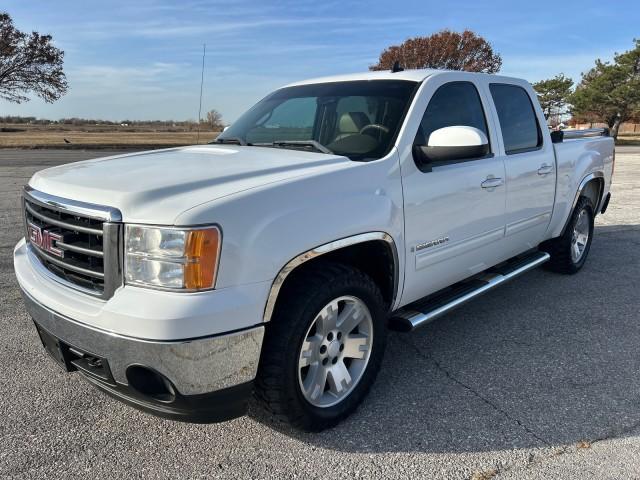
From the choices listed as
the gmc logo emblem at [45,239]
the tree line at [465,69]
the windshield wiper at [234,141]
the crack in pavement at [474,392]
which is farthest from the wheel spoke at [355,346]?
the tree line at [465,69]

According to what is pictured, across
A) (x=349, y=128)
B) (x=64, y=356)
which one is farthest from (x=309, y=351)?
(x=349, y=128)

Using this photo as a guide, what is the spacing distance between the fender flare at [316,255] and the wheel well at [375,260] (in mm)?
25

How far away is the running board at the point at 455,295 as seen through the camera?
3.23 m

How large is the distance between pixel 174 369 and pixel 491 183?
258 cm

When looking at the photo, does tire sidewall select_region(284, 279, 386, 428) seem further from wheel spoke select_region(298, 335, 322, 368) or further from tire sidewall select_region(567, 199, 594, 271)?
tire sidewall select_region(567, 199, 594, 271)

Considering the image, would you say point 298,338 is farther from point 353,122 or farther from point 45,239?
point 353,122

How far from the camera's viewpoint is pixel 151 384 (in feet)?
7.50

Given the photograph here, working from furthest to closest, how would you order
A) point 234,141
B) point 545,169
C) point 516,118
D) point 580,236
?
point 580,236 → point 545,169 → point 516,118 → point 234,141

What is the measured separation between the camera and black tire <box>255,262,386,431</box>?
2449 millimetres

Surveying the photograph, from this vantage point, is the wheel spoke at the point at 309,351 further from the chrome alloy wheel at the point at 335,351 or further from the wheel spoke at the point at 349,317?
the wheel spoke at the point at 349,317

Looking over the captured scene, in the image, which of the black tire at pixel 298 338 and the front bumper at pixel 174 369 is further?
the black tire at pixel 298 338

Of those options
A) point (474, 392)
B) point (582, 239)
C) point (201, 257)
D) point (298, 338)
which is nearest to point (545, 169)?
point (582, 239)

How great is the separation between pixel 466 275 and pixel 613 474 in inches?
64.4

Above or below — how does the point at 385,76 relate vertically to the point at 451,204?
above
